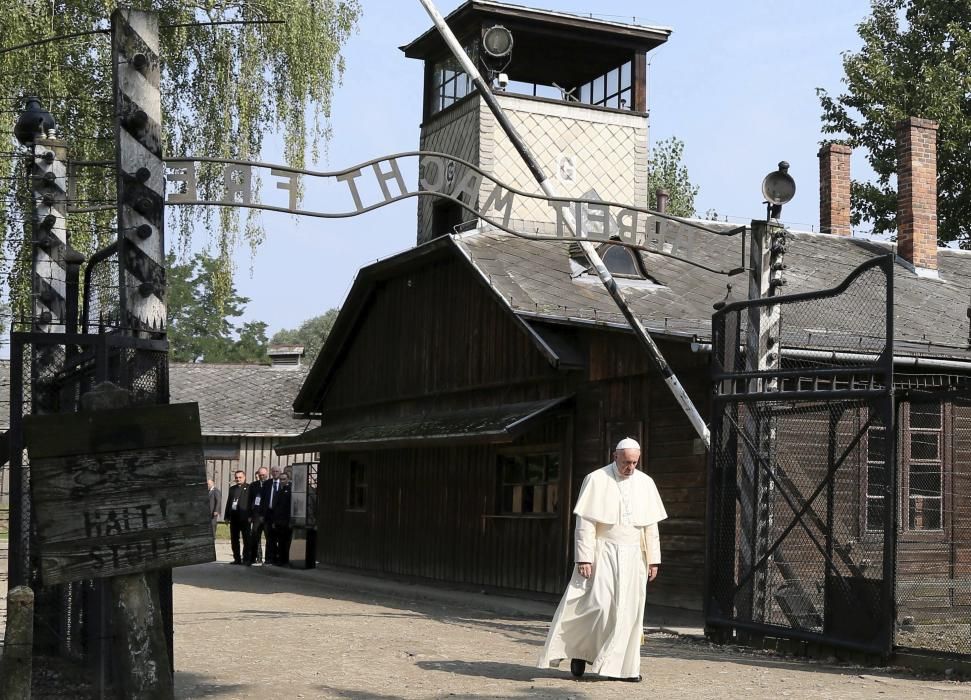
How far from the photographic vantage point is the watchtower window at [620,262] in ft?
69.3

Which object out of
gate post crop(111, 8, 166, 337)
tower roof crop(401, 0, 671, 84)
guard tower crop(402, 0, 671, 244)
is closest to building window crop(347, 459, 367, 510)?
guard tower crop(402, 0, 671, 244)

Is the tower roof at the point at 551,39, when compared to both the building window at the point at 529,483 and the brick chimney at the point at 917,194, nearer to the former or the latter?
the brick chimney at the point at 917,194

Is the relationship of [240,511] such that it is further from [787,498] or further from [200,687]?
[200,687]

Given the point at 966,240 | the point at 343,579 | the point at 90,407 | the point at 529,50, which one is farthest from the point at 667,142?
the point at 90,407

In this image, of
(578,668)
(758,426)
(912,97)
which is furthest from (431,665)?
(912,97)

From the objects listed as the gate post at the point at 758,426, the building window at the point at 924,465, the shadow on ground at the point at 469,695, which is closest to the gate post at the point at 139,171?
the shadow on ground at the point at 469,695

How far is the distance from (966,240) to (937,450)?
19.9 meters

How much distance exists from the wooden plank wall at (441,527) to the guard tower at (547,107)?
14.1 ft

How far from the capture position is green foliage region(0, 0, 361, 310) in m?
20.3

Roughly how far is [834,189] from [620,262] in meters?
7.16

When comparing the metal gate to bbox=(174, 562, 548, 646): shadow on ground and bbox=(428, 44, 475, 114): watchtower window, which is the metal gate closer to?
bbox=(174, 562, 548, 646): shadow on ground

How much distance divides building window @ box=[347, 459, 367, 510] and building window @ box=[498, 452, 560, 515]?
18.1ft

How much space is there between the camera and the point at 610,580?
10961mm

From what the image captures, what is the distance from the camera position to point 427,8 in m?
14.7
